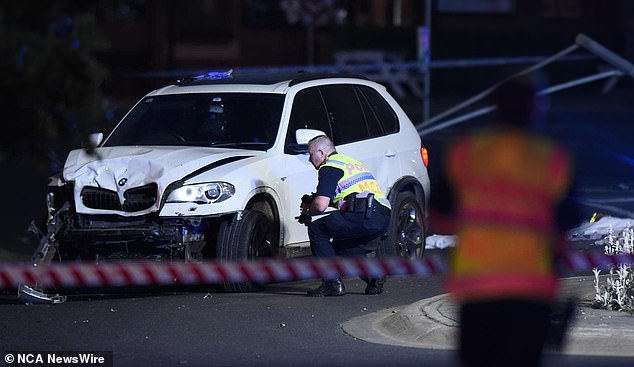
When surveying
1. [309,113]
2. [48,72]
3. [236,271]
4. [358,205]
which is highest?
[48,72]

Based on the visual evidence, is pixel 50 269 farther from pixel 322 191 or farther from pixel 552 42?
pixel 552 42

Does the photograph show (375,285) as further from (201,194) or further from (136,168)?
(136,168)

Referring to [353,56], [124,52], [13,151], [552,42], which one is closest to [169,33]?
[124,52]

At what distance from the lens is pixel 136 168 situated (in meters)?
10.7

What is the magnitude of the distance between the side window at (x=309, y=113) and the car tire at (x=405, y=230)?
2.99 ft

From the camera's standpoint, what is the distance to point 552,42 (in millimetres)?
32906

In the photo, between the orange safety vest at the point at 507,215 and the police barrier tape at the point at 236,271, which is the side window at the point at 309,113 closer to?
the police barrier tape at the point at 236,271

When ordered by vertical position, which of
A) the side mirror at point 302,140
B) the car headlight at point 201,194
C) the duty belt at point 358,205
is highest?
the side mirror at point 302,140

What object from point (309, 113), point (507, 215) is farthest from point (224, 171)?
point (507, 215)

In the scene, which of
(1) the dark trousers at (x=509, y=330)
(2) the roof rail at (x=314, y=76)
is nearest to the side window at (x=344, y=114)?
(2) the roof rail at (x=314, y=76)

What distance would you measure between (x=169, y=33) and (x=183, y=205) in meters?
21.1

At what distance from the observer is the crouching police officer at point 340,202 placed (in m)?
10.4

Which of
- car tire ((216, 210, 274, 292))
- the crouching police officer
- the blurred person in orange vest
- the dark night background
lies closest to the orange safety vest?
the blurred person in orange vest

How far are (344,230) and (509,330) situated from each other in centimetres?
487
